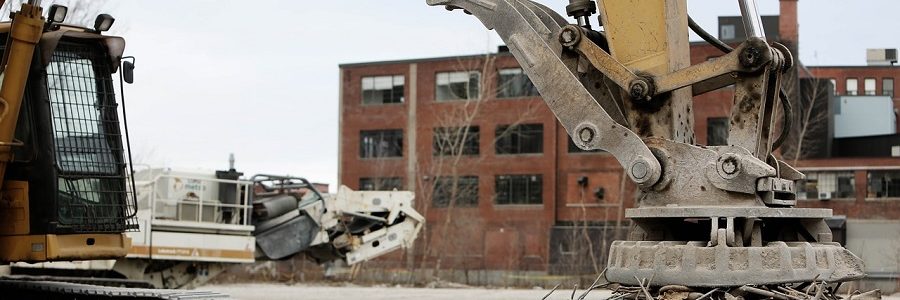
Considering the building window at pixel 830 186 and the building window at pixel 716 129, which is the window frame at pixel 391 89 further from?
the building window at pixel 830 186

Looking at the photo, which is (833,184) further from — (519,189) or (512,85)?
(512,85)

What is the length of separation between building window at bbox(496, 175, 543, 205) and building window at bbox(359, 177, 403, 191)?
16.1ft

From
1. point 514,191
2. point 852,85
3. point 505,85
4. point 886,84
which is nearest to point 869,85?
point 852,85

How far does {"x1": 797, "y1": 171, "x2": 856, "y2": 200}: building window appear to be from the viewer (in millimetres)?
50531

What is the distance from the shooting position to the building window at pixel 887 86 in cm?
7256

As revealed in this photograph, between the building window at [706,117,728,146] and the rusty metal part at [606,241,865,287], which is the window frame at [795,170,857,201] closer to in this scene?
the building window at [706,117,728,146]

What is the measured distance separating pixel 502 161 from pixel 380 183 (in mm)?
6363

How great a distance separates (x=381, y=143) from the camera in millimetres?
58500

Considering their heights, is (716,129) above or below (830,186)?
above

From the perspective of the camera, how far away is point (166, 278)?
2022 centimetres

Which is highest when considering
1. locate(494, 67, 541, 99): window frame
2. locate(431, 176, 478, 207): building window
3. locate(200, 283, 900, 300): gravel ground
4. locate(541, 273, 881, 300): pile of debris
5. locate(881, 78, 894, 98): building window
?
locate(881, 78, 894, 98): building window

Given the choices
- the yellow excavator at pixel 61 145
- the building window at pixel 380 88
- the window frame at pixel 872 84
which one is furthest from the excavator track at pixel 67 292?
the window frame at pixel 872 84

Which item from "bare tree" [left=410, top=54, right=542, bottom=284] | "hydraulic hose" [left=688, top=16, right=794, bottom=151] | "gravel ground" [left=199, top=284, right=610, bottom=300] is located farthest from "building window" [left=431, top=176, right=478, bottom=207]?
"hydraulic hose" [left=688, top=16, right=794, bottom=151]

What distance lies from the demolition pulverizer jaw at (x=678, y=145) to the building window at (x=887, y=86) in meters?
69.6
